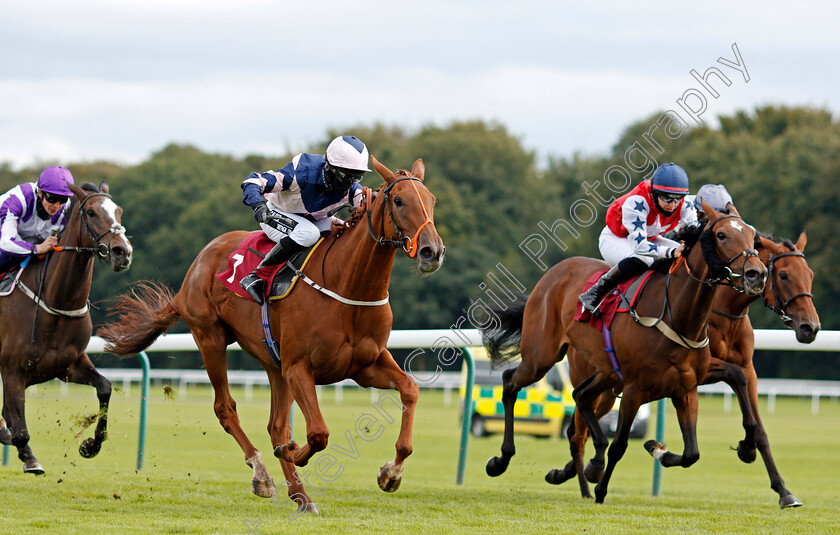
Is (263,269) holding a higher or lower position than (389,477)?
higher

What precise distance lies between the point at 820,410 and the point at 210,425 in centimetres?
1480

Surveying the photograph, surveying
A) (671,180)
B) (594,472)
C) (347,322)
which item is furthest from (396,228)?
(594,472)

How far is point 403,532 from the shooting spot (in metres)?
5.07

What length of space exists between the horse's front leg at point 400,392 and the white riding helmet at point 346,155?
3.48 feet

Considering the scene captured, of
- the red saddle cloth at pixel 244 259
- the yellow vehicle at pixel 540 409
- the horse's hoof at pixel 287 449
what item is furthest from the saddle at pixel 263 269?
the yellow vehicle at pixel 540 409

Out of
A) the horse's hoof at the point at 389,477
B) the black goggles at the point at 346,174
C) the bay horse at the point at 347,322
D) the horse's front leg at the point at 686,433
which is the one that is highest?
the black goggles at the point at 346,174

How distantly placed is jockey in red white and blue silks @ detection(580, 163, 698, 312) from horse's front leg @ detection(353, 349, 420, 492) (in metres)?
1.55

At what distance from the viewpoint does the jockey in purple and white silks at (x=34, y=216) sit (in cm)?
677

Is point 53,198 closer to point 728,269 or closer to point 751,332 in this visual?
point 728,269

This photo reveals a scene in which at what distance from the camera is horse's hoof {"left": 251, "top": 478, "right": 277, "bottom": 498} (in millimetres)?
6195

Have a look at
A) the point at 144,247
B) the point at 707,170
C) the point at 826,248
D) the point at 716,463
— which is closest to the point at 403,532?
the point at 716,463

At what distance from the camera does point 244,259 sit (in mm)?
6484

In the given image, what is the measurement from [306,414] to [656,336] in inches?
82.8

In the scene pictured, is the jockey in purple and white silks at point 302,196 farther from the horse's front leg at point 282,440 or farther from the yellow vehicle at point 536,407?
the yellow vehicle at point 536,407
